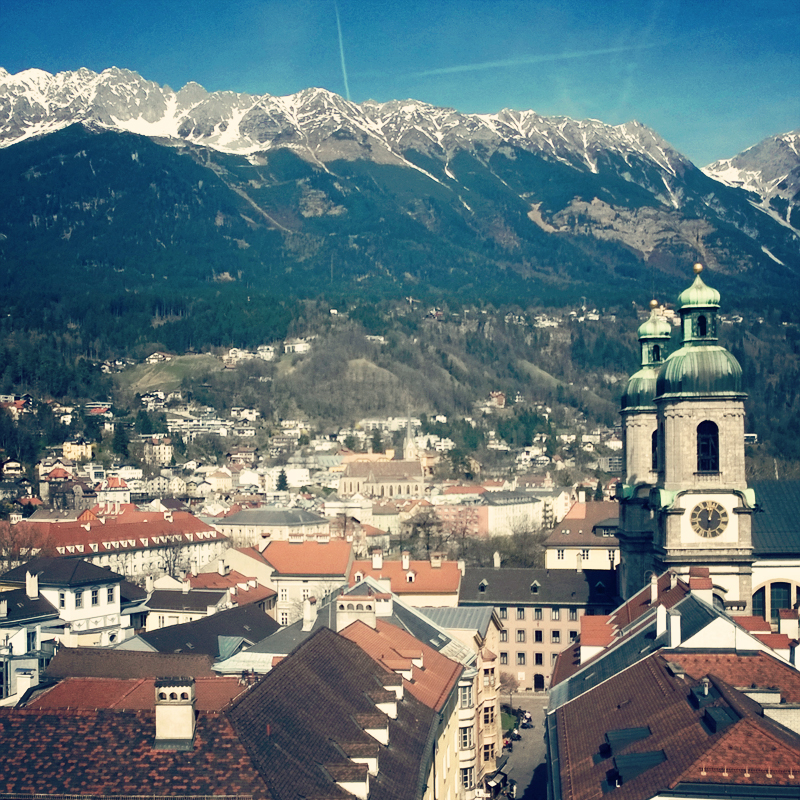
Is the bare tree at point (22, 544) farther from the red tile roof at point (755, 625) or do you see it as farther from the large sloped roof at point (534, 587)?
the red tile roof at point (755, 625)

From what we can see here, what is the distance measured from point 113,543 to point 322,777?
102136 mm

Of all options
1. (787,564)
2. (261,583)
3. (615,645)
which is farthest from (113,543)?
(615,645)

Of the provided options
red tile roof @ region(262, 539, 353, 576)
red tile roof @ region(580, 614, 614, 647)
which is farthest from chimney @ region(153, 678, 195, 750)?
red tile roof @ region(262, 539, 353, 576)

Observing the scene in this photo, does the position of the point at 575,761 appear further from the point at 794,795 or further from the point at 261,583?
the point at 261,583

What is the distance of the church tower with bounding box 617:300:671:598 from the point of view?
66.6m

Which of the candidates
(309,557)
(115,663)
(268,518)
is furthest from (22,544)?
(115,663)

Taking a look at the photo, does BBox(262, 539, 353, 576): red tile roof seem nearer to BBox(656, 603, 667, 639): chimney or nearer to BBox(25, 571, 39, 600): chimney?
BBox(25, 571, 39, 600): chimney

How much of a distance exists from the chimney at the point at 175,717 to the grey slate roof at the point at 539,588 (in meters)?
58.5

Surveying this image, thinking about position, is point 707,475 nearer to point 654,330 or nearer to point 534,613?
point 654,330

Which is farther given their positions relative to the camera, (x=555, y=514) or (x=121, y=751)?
(x=555, y=514)

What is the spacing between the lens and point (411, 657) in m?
44.6

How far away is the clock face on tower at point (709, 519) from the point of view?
57.3 meters

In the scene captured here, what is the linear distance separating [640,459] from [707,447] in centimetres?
1220

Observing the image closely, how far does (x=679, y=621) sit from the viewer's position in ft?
123
